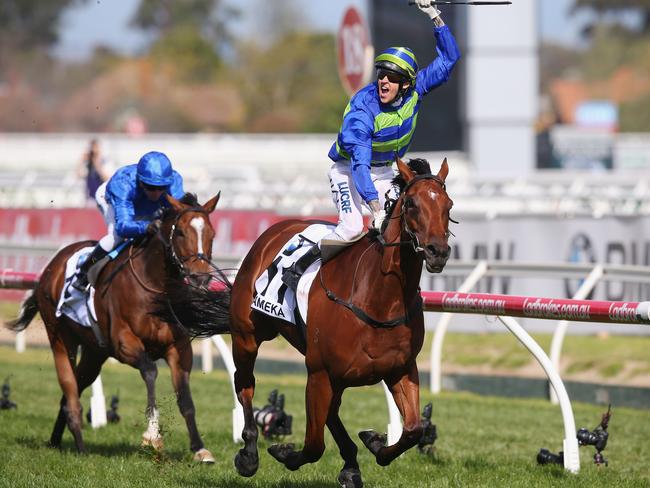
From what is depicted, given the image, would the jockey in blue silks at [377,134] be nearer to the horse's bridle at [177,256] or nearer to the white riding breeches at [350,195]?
the white riding breeches at [350,195]

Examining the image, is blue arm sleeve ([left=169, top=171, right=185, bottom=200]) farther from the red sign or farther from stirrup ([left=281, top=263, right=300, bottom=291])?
the red sign

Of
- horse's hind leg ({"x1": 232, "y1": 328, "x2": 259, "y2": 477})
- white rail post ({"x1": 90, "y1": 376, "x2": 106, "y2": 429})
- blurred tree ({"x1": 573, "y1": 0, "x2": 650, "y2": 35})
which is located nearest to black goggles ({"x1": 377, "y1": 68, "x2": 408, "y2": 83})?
horse's hind leg ({"x1": 232, "y1": 328, "x2": 259, "y2": 477})

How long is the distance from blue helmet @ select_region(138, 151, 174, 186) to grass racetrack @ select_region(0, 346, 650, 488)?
1.31 meters

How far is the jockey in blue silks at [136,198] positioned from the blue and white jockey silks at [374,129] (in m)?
1.63

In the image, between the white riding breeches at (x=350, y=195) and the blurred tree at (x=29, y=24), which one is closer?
the white riding breeches at (x=350, y=195)

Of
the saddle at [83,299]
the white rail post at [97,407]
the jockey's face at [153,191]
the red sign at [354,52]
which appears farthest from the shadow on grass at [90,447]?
the red sign at [354,52]

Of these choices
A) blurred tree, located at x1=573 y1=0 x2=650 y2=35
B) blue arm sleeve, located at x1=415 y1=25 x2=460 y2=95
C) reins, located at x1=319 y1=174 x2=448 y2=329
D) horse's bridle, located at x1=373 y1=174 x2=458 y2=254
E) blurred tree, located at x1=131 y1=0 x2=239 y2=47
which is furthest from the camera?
blurred tree, located at x1=131 y1=0 x2=239 y2=47

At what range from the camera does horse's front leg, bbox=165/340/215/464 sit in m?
8.28

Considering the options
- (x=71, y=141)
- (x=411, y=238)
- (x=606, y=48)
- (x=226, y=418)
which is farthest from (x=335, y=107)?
→ (x=411, y=238)

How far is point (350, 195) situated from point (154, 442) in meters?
2.01

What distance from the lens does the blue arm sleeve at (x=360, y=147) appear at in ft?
22.1

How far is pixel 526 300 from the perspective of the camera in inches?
293

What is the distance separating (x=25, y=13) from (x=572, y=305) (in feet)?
241

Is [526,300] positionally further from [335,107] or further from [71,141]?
[335,107]
